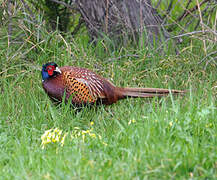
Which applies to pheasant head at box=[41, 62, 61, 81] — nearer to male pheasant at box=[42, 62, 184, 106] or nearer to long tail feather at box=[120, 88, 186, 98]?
male pheasant at box=[42, 62, 184, 106]

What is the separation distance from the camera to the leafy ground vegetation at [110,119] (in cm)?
296

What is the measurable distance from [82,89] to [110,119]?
0.46 m

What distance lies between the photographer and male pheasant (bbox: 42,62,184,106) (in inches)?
189

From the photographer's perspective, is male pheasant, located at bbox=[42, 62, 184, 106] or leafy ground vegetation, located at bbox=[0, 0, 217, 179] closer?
leafy ground vegetation, located at bbox=[0, 0, 217, 179]

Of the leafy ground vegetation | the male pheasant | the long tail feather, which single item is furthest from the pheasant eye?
the long tail feather

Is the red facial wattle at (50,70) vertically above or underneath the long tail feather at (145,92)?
above

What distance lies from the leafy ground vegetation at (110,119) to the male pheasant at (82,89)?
4.1 inches

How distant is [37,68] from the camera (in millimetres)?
5531

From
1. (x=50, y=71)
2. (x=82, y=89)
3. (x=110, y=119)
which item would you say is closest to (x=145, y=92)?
(x=110, y=119)

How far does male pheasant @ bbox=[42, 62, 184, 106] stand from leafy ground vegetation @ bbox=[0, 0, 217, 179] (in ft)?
0.34

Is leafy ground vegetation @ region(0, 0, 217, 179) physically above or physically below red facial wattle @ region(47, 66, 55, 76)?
below

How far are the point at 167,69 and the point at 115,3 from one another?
1210 mm

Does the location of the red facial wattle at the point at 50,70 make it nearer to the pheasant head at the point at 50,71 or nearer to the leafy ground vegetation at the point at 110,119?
the pheasant head at the point at 50,71

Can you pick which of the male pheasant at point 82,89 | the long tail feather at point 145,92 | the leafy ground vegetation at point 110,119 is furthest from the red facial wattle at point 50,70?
the long tail feather at point 145,92
